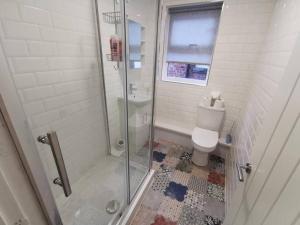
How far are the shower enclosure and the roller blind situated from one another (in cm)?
72

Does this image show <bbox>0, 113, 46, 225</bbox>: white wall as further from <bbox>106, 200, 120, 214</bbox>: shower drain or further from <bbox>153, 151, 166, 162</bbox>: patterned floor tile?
<bbox>153, 151, 166, 162</bbox>: patterned floor tile

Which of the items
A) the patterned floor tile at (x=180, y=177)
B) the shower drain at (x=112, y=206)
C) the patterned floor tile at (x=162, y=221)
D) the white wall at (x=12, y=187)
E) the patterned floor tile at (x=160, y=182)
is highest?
the white wall at (x=12, y=187)

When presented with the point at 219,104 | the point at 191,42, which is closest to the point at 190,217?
the point at 219,104

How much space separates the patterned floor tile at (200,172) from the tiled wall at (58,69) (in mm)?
1378

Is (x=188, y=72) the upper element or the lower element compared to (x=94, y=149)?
upper

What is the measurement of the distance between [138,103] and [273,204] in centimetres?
148

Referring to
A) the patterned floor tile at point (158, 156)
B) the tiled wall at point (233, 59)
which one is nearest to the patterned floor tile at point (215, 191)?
the patterned floor tile at point (158, 156)

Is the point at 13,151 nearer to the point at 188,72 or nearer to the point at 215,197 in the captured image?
the point at 215,197

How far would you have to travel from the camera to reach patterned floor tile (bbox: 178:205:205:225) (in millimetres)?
1396

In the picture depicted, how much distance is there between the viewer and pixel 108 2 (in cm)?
156

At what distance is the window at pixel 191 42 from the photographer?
206 centimetres

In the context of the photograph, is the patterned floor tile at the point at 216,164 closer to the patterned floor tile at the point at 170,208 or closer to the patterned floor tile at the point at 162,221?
the patterned floor tile at the point at 170,208

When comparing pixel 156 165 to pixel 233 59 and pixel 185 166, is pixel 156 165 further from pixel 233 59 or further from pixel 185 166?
pixel 233 59

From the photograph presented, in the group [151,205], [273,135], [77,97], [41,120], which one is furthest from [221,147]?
[41,120]
